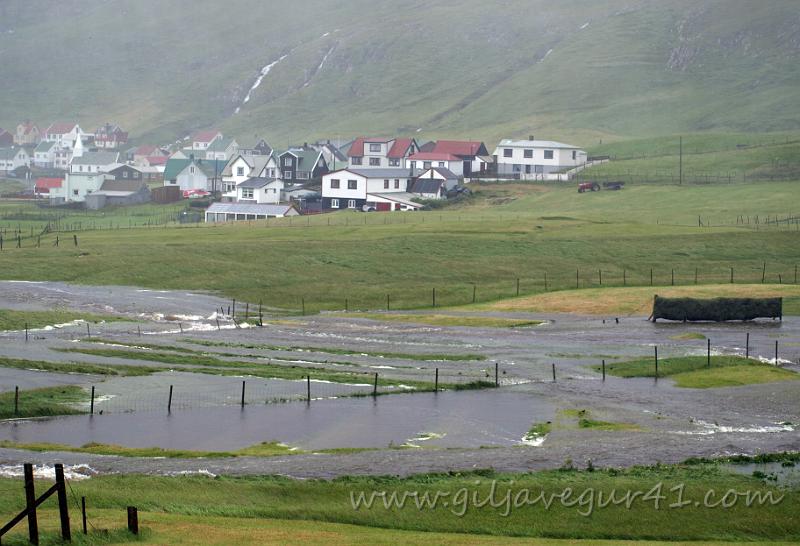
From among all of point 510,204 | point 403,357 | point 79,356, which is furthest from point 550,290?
point 510,204

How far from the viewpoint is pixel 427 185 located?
164m

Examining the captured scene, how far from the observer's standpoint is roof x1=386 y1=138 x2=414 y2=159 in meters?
186

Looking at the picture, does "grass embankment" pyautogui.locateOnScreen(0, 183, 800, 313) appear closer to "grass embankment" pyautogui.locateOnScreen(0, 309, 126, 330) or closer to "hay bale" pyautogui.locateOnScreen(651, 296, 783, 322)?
"grass embankment" pyautogui.locateOnScreen(0, 309, 126, 330)

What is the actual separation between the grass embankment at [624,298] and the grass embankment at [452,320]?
15.7 feet

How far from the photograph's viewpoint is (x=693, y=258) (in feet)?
359

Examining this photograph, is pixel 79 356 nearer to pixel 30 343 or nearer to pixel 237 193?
pixel 30 343

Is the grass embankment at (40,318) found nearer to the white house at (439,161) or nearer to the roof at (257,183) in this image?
the roof at (257,183)

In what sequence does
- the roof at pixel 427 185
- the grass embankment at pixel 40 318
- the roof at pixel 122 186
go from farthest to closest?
the roof at pixel 122 186 → the roof at pixel 427 185 → the grass embankment at pixel 40 318

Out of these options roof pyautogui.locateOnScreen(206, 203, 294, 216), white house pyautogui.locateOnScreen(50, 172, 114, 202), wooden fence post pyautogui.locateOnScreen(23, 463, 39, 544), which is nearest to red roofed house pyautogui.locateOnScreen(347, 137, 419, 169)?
roof pyautogui.locateOnScreen(206, 203, 294, 216)

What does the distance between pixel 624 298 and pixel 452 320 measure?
14859 mm

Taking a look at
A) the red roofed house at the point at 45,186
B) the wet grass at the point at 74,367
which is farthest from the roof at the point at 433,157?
the wet grass at the point at 74,367

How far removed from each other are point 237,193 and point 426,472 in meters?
133

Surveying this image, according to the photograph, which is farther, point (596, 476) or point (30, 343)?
point (30, 343)

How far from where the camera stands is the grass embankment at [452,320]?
80625mm
